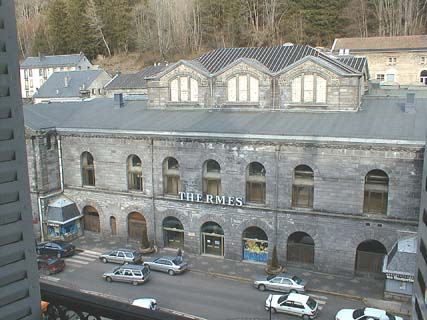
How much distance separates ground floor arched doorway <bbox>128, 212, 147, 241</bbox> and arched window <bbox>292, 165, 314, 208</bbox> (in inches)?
434

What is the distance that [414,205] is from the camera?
80.8 feet

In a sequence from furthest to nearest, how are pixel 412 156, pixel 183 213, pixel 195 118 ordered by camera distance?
pixel 195 118 < pixel 183 213 < pixel 412 156

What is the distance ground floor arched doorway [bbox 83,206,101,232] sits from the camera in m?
34.1

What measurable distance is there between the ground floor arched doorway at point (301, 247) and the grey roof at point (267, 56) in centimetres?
1290

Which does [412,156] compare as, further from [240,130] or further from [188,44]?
[188,44]

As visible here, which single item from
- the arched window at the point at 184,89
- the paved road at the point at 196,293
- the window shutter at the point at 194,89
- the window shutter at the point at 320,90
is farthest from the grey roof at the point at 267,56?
the paved road at the point at 196,293

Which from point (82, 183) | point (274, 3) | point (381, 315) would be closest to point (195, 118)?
point (82, 183)

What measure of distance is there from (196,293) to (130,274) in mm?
4127

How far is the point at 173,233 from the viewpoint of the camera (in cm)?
3127

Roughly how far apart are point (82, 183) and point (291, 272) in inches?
657

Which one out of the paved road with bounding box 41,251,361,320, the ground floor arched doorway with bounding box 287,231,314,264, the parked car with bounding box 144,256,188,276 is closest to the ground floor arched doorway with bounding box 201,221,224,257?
the parked car with bounding box 144,256,188,276

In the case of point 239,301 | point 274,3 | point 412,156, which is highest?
point 274,3

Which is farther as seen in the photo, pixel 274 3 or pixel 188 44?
pixel 188 44

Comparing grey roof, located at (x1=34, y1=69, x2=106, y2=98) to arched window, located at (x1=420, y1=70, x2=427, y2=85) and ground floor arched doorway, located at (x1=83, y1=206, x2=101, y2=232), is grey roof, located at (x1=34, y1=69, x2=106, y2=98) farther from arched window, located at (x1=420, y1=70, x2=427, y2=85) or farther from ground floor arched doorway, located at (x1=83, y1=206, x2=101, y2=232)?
arched window, located at (x1=420, y1=70, x2=427, y2=85)
